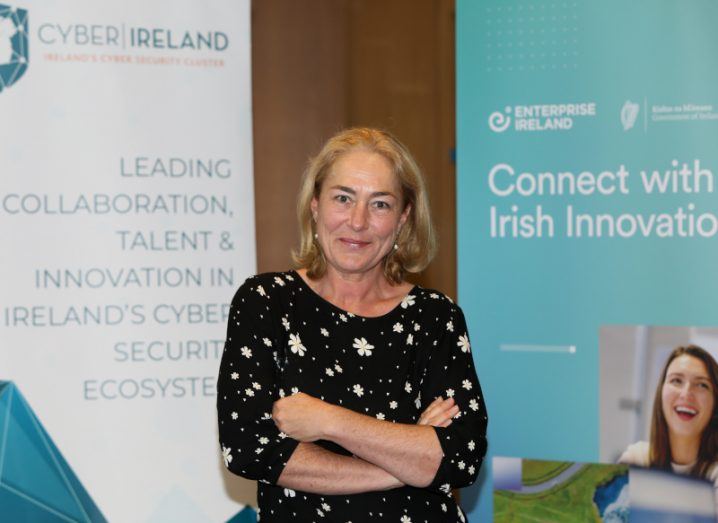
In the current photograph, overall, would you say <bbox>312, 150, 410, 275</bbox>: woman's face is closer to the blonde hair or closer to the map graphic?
the blonde hair

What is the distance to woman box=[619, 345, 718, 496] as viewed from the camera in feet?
10.1

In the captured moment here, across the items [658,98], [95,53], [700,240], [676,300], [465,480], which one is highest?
[95,53]

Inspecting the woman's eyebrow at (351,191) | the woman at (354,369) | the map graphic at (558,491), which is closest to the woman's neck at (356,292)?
the woman at (354,369)

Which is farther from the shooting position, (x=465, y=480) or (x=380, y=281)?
(x=380, y=281)

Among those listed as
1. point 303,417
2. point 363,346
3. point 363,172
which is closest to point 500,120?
point 363,172

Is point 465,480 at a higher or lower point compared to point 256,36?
lower

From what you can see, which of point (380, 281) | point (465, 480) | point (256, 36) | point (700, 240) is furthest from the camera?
point (256, 36)

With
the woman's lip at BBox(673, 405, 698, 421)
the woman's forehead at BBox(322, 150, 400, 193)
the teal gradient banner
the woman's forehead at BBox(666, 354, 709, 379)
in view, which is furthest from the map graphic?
the woman's forehead at BBox(322, 150, 400, 193)

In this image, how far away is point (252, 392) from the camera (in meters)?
2.12

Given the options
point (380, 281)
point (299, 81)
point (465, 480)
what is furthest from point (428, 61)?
point (465, 480)

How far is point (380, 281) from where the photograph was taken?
248cm

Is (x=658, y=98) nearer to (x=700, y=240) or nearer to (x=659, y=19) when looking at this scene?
(x=659, y=19)

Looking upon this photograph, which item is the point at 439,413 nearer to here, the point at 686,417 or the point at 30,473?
the point at 686,417

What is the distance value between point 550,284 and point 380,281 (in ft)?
3.24
